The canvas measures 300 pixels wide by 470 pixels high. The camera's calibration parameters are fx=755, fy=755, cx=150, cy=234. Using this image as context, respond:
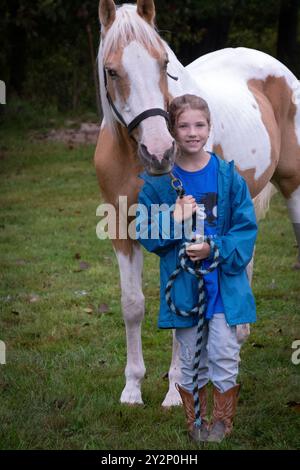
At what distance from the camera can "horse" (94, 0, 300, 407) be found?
3.36 meters

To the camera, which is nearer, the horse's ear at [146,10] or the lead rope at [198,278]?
the lead rope at [198,278]

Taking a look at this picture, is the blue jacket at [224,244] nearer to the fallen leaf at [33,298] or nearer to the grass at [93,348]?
the grass at [93,348]

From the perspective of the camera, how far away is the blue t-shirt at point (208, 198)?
3229mm

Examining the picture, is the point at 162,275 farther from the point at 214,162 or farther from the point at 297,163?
the point at 297,163

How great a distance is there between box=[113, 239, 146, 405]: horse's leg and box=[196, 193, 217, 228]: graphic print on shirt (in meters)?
0.81

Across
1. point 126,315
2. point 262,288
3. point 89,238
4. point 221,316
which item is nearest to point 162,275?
point 221,316

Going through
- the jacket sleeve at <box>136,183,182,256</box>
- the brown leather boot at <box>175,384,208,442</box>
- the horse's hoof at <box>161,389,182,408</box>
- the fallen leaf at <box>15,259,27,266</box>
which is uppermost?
the jacket sleeve at <box>136,183,182,256</box>

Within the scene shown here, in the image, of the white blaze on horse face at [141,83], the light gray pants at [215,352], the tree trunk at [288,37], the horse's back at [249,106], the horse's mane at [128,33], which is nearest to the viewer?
the light gray pants at [215,352]

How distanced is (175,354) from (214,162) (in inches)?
49.9

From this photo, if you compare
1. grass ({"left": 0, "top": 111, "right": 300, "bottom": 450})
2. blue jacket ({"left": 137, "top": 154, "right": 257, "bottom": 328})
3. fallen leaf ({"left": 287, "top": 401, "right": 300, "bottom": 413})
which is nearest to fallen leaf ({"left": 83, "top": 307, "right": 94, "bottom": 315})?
grass ({"left": 0, "top": 111, "right": 300, "bottom": 450})

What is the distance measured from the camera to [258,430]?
11.9 ft

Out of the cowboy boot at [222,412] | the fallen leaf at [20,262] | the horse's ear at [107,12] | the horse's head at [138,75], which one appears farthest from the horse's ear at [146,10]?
the fallen leaf at [20,262]

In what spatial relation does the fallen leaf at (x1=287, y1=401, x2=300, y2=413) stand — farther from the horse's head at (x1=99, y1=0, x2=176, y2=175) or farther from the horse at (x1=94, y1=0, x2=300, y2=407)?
the horse's head at (x1=99, y1=0, x2=176, y2=175)

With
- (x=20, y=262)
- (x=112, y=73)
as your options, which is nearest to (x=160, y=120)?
(x=112, y=73)
